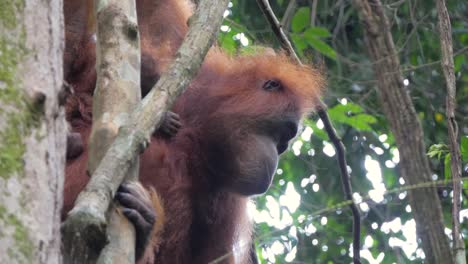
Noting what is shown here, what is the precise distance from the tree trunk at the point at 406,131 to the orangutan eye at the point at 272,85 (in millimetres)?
966

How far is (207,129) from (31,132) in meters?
2.39

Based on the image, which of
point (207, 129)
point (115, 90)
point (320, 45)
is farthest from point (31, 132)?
point (320, 45)

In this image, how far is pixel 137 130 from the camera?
218 cm

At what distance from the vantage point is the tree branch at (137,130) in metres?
1.82

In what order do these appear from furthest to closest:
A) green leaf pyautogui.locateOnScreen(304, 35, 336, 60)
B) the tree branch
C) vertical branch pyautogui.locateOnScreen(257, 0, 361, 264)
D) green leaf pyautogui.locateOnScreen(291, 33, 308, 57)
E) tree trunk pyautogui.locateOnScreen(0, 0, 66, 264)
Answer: green leaf pyautogui.locateOnScreen(291, 33, 308, 57), green leaf pyautogui.locateOnScreen(304, 35, 336, 60), vertical branch pyautogui.locateOnScreen(257, 0, 361, 264), the tree branch, tree trunk pyautogui.locateOnScreen(0, 0, 66, 264)

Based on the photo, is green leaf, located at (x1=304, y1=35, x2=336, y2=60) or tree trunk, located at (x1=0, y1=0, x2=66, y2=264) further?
green leaf, located at (x1=304, y1=35, x2=336, y2=60)

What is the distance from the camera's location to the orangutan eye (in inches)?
168

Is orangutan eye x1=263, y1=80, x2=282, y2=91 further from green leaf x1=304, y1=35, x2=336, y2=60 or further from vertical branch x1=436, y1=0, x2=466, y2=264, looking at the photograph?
vertical branch x1=436, y1=0, x2=466, y2=264

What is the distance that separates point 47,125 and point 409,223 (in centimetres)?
524

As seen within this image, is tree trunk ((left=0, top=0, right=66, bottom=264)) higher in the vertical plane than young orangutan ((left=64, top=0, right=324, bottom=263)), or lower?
higher

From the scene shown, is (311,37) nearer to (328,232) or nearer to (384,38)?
(384,38)

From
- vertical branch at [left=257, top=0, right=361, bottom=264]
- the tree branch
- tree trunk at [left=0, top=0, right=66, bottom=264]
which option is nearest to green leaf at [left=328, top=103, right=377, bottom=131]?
vertical branch at [left=257, top=0, right=361, bottom=264]

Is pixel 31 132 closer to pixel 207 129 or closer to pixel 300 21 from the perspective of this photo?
pixel 207 129

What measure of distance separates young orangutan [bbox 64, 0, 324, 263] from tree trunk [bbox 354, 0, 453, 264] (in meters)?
0.80
